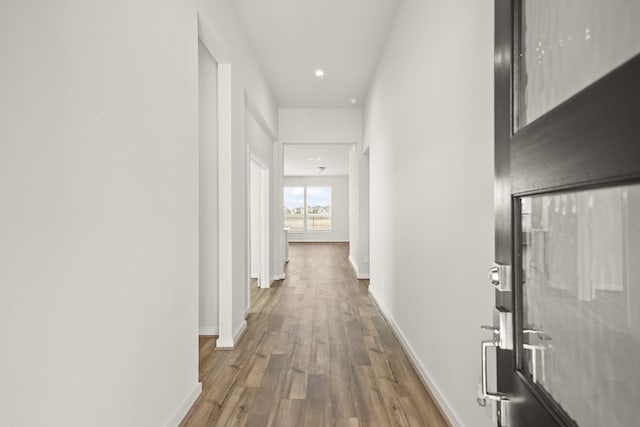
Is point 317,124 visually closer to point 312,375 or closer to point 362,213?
point 362,213

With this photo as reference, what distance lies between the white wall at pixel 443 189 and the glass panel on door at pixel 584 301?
31.7 inches

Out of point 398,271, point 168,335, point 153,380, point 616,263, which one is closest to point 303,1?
point 398,271

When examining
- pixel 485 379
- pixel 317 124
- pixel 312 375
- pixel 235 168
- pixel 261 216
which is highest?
pixel 317 124

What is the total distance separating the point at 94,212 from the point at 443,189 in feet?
5.77

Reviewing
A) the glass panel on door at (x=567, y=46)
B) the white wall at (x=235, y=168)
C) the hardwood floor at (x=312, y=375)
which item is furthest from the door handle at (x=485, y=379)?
the white wall at (x=235, y=168)

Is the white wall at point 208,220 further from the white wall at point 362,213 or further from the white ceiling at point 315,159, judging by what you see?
the white ceiling at point 315,159

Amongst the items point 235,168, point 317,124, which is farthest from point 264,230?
point 235,168

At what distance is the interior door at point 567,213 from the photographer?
50 cm

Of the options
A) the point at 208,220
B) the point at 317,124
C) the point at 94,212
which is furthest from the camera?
the point at 317,124

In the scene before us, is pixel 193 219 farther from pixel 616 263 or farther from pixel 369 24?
pixel 369 24

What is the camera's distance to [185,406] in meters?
2.12

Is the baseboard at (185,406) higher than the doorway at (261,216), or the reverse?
the doorway at (261,216)

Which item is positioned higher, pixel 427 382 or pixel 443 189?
pixel 443 189

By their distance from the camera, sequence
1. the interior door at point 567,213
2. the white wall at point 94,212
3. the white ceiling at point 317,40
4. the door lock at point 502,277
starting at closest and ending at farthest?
→ the interior door at point 567,213 < the door lock at point 502,277 < the white wall at point 94,212 < the white ceiling at point 317,40
